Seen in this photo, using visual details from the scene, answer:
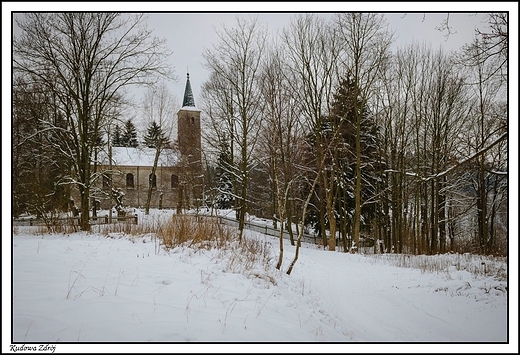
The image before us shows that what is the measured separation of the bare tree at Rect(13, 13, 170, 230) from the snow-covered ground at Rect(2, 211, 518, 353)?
202 inches

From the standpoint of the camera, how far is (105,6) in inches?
177

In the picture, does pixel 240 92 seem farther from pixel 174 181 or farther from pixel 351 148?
pixel 174 181

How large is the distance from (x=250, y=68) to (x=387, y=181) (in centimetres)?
1049

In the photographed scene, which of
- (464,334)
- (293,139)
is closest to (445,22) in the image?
(464,334)

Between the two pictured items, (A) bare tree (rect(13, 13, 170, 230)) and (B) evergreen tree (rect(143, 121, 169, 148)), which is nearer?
(A) bare tree (rect(13, 13, 170, 230))

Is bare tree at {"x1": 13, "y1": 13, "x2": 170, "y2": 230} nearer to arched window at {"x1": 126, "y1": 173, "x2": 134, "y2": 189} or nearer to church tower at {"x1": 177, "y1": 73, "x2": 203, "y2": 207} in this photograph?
church tower at {"x1": 177, "y1": 73, "x2": 203, "y2": 207}

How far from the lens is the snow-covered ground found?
3104mm

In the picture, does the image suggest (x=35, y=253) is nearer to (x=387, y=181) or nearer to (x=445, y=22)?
(x=445, y=22)

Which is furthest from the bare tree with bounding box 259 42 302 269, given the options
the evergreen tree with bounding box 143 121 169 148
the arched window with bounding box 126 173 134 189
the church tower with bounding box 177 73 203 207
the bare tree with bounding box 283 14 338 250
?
the arched window with bounding box 126 173 134 189

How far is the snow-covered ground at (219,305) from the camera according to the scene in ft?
10.2

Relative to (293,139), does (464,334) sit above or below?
below

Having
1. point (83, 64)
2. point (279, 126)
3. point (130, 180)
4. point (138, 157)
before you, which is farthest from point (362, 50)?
point (130, 180)

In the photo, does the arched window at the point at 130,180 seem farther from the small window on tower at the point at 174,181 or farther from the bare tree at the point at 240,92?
the bare tree at the point at 240,92

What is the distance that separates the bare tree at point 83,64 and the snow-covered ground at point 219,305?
16.8ft
